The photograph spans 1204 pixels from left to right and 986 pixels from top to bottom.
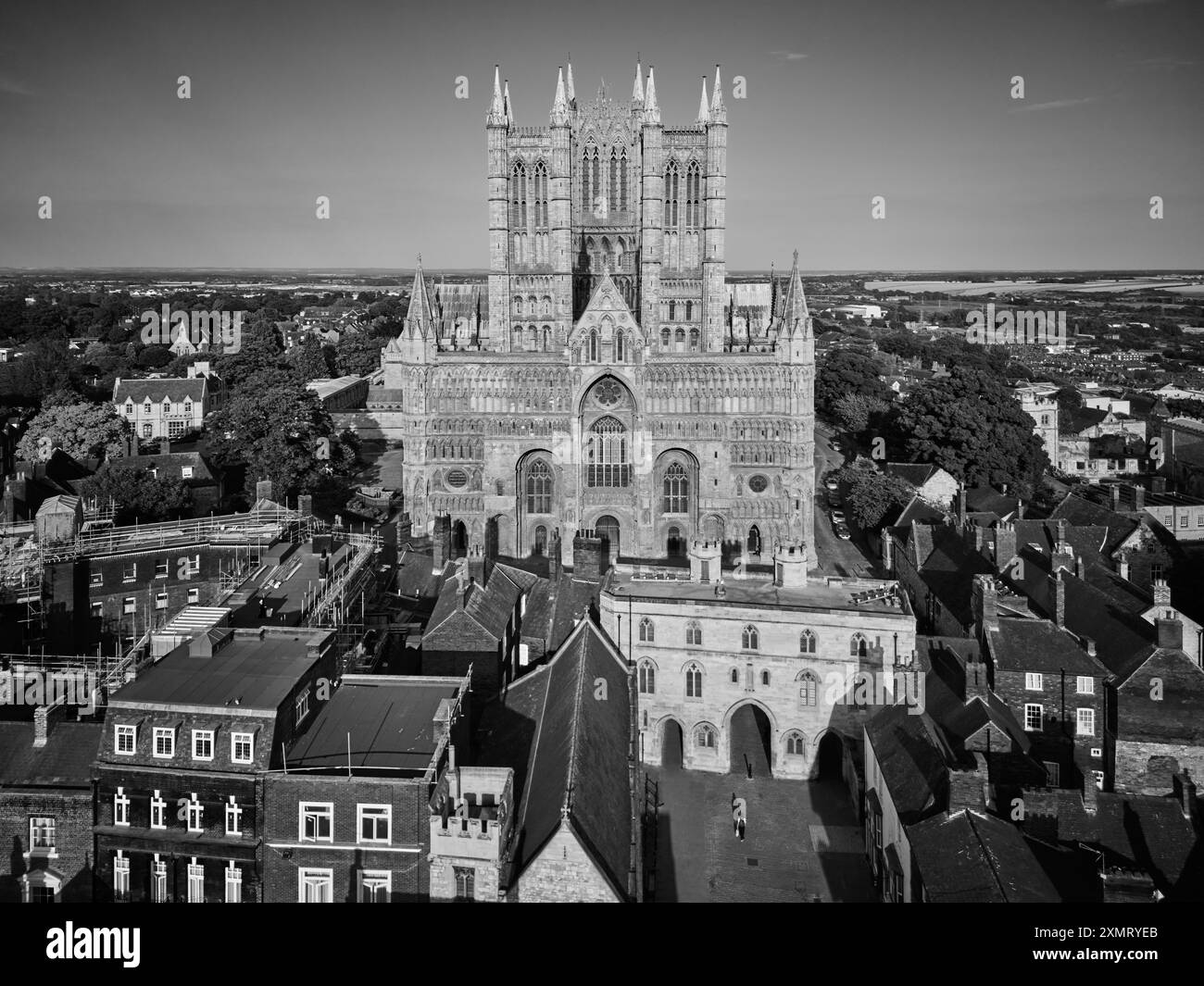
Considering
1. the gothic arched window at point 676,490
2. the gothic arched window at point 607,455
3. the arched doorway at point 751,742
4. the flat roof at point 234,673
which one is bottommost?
the arched doorway at point 751,742

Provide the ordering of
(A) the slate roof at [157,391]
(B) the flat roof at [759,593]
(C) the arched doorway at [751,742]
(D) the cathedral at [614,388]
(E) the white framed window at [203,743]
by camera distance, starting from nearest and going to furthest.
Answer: (E) the white framed window at [203,743], (B) the flat roof at [759,593], (C) the arched doorway at [751,742], (D) the cathedral at [614,388], (A) the slate roof at [157,391]

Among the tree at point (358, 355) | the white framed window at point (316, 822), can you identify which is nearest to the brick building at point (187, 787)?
the white framed window at point (316, 822)

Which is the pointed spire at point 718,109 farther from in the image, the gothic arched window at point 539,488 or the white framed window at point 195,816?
the white framed window at point 195,816

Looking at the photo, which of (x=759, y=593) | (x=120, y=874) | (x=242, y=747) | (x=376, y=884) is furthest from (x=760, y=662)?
(x=120, y=874)

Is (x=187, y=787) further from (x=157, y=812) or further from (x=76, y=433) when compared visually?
(x=76, y=433)
